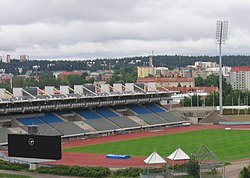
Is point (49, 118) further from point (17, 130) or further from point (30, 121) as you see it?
point (17, 130)

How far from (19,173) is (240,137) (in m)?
31.9

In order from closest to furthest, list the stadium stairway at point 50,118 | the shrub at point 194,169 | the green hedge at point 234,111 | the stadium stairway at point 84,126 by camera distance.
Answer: the shrub at point 194,169, the stadium stairway at point 50,118, the stadium stairway at point 84,126, the green hedge at point 234,111

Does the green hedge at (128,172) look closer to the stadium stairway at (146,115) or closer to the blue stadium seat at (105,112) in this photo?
the blue stadium seat at (105,112)

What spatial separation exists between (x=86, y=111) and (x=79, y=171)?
37671 mm

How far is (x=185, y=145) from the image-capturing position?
187 feet

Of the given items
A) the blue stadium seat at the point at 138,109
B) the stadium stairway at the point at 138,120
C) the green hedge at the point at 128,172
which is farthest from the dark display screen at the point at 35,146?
the blue stadium seat at the point at 138,109

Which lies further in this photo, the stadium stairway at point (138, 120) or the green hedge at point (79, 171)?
the stadium stairway at point (138, 120)

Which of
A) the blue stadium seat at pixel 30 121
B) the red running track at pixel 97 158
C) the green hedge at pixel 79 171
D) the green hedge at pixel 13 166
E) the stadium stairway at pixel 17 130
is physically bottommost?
the red running track at pixel 97 158

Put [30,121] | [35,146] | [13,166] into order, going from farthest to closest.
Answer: [30,121], [13,166], [35,146]

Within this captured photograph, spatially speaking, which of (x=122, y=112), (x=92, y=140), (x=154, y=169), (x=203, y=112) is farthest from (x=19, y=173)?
(x=203, y=112)

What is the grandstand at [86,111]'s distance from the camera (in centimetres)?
6519

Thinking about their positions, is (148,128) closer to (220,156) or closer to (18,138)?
(220,156)

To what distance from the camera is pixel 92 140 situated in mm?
65188

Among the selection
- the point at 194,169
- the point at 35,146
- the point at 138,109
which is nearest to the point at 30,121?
the point at 138,109
